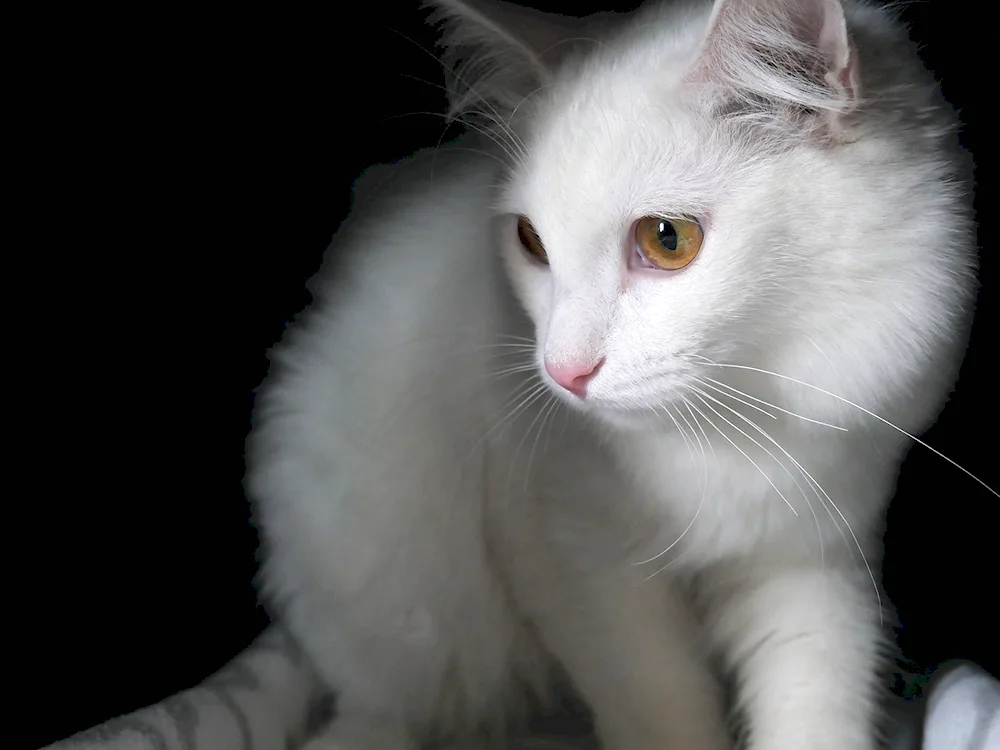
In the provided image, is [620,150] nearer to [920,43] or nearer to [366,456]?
[920,43]

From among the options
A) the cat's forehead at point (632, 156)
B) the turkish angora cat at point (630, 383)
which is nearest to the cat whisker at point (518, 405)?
the turkish angora cat at point (630, 383)

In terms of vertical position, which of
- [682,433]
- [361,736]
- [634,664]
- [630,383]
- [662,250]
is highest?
[662,250]

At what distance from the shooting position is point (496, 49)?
121 cm

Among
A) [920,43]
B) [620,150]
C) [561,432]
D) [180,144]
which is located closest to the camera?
[620,150]

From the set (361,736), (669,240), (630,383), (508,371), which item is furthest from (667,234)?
(361,736)

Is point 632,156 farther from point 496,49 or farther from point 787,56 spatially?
point 496,49

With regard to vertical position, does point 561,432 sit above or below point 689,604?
above

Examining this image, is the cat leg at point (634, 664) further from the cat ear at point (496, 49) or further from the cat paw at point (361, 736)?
the cat ear at point (496, 49)

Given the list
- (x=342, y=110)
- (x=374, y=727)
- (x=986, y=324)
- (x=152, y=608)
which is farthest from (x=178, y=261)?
(x=986, y=324)

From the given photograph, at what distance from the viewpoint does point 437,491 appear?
52.4 inches

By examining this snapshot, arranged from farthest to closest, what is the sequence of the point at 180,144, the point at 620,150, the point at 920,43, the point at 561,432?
the point at 180,144 → the point at 561,432 → the point at 920,43 → the point at 620,150

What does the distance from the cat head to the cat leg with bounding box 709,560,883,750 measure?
0.33m

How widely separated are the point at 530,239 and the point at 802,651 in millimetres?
661

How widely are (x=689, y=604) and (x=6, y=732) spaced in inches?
37.6
